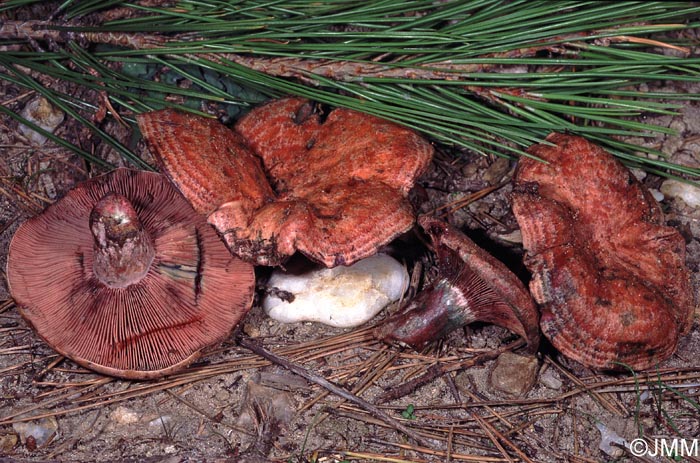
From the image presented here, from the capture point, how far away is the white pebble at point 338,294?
9.30 ft

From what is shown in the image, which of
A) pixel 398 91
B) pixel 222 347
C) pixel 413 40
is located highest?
pixel 413 40

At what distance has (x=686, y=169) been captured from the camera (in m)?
2.95

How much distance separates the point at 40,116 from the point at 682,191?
296cm

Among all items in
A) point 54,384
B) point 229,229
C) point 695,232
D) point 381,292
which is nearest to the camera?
point 229,229

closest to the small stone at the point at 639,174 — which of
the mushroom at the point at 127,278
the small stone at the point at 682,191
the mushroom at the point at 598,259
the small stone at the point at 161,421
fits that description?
the small stone at the point at 682,191

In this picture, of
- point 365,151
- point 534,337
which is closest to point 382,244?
point 365,151

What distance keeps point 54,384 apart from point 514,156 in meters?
2.18

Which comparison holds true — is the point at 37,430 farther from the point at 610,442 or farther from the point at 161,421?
the point at 610,442

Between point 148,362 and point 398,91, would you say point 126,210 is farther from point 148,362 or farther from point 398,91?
point 398,91

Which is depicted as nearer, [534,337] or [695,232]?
[534,337]

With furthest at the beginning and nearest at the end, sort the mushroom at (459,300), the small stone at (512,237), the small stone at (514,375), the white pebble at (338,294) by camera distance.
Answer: the small stone at (512,237) → the white pebble at (338,294) → the small stone at (514,375) → the mushroom at (459,300)

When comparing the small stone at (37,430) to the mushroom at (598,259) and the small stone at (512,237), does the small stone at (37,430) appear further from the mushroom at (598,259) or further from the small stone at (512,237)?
the small stone at (512,237)

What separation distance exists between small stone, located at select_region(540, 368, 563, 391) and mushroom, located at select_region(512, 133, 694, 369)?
218mm

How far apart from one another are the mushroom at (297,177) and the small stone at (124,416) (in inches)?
28.6
